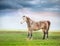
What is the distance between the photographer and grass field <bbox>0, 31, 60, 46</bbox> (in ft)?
6.66

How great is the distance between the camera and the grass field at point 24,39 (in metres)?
2.03

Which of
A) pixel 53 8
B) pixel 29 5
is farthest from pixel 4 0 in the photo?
pixel 53 8

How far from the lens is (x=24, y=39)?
205 centimetres

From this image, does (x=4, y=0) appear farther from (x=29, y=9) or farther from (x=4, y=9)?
(x=29, y=9)

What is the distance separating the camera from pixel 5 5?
81.1 inches

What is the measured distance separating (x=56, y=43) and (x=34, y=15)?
43 centimetres

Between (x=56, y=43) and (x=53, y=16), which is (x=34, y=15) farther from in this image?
(x=56, y=43)

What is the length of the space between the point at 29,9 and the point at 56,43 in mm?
521

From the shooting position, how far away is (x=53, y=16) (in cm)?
206

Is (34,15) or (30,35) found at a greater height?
(34,15)

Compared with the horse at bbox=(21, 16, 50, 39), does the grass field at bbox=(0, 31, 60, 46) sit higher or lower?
lower

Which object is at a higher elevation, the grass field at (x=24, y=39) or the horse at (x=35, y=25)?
the horse at (x=35, y=25)

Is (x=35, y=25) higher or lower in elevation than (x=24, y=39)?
higher

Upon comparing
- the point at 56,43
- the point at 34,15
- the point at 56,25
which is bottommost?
the point at 56,43
